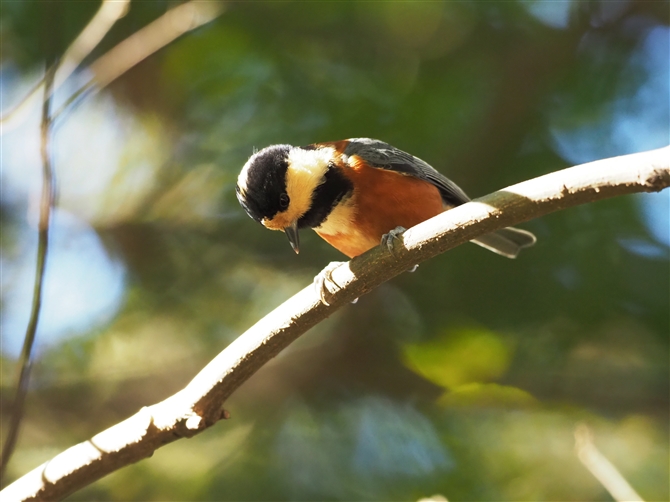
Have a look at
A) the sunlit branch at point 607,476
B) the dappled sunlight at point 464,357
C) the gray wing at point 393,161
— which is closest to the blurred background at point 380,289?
the dappled sunlight at point 464,357

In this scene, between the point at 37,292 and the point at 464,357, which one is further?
the point at 464,357

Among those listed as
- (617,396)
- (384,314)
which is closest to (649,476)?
(617,396)

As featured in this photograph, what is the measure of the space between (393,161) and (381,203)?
0.21m

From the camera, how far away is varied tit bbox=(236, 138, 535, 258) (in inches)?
89.1

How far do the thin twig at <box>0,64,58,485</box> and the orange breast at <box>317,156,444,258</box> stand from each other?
3.28ft

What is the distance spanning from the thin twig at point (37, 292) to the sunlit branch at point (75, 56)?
134mm

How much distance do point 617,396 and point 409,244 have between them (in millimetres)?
2018

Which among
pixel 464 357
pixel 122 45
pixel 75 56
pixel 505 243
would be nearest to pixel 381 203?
pixel 505 243

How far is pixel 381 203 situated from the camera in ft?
7.40

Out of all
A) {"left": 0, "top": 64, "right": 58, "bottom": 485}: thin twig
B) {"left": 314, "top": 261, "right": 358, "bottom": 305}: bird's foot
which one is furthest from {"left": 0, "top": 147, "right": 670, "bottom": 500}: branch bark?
{"left": 0, "top": 64, "right": 58, "bottom": 485}: thin twig

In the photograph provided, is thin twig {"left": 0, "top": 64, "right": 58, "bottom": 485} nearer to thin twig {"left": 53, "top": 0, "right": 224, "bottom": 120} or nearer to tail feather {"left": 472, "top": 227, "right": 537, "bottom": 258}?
thin twig {"left": 53, "top": 0, "right": 224, "bottom": 120}

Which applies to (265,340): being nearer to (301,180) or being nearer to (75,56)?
(301,180)

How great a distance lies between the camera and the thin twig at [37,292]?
5.28ft

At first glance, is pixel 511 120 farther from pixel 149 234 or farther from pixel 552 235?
pixel 149 234
